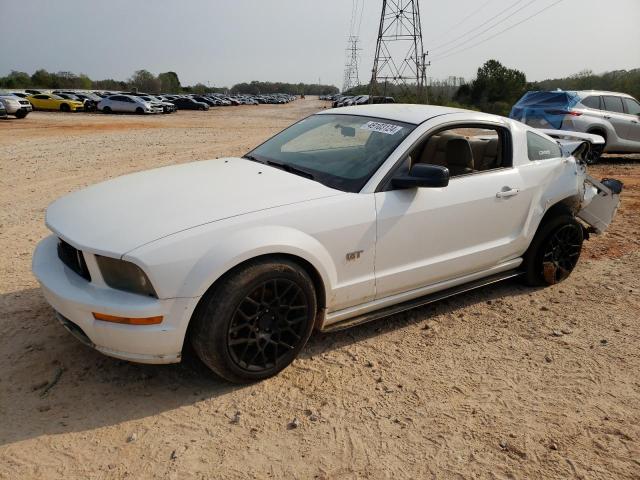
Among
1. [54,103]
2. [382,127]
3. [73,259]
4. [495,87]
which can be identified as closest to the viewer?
[73,259]

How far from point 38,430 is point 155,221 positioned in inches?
46.7

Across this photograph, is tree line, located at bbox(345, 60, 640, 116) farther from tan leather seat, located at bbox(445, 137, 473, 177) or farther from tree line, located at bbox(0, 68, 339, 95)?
tree line, located at bbox(0, 68, 339, 95)

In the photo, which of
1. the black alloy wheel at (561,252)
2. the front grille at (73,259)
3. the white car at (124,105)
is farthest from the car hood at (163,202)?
the white car at (124,105)

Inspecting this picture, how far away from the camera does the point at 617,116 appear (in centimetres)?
1111

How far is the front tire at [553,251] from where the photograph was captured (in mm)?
4250

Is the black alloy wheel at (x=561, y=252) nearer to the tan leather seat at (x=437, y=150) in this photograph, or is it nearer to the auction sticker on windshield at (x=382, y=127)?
the tan leather seat at (x=437, y=150)

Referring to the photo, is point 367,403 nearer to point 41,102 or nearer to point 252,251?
point 252,251

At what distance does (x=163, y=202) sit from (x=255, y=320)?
0.89m

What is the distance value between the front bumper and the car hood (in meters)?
0.24

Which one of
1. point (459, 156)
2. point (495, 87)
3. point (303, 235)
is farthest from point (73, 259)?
point (495, 87)

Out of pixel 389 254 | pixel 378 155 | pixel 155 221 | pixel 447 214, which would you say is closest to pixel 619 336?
pixel 447 214

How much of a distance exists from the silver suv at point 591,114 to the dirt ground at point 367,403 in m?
7.69

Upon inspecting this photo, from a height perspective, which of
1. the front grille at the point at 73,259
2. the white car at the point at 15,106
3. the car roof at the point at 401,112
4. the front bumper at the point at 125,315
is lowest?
the white car at the point at 15,106

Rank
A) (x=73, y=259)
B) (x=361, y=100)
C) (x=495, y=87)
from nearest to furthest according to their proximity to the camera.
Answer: (x=73, y=259), (x=361, y=100), (x=495, y=87)
